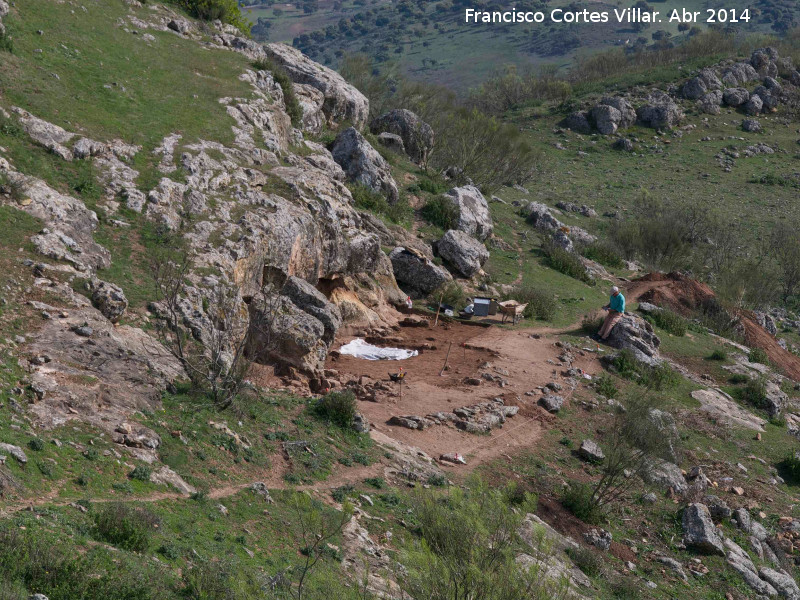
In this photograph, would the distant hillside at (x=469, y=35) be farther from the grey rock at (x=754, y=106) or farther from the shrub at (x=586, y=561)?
the shrub at (x=586, y=561)

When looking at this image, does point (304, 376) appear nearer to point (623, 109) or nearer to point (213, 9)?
point (213, 9)

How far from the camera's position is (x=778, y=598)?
13.1 metres

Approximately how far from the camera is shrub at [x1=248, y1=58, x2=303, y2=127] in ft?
95.0

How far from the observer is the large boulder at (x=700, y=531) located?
13953 mm

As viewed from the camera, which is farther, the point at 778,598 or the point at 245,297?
the point at 245,297

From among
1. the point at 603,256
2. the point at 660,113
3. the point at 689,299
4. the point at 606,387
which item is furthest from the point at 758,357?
the point at 660,113

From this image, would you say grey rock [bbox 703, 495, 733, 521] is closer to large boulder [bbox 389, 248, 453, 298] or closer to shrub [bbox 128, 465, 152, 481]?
large boulder [bbox 389, 248, 453, 298]

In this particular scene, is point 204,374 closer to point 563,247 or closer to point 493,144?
point 563,247

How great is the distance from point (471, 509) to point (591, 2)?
624ft

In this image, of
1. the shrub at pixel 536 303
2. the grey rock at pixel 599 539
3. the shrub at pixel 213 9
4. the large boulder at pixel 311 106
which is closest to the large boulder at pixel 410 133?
the large boulder at pixel 311 106

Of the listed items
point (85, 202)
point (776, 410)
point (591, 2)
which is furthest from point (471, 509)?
point (591, 2)

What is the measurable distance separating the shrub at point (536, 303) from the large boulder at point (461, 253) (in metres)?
2.06

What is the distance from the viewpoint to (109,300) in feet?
43.5

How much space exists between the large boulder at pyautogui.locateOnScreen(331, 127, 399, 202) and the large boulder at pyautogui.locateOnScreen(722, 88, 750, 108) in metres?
54.2
